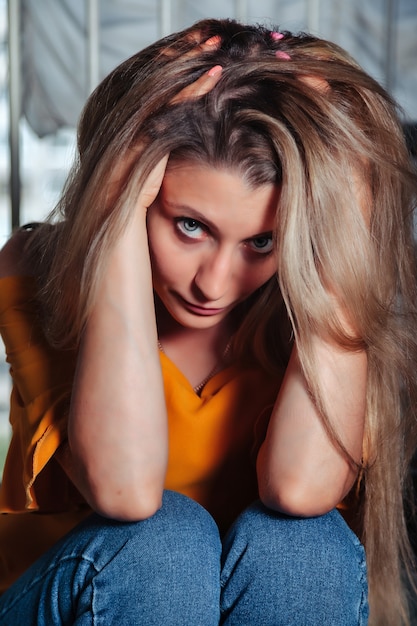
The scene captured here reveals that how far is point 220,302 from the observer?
106 centimetres

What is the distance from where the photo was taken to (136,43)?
2721 mm

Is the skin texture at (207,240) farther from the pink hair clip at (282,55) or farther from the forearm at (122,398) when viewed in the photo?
the pink hair clip at (282,55)

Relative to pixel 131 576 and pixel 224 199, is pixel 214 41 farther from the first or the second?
pixel 131 576

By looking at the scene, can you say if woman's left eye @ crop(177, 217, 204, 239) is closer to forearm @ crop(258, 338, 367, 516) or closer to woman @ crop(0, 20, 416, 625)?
woman @ crop(0, 20, 416, 625)

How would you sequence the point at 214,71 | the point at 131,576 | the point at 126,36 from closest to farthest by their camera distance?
the point at 131,576 < the point at 214,71 < the point at 126,36

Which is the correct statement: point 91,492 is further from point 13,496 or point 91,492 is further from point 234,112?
point 234,112

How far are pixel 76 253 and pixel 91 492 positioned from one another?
0.30 m

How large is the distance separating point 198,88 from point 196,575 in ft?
1.87

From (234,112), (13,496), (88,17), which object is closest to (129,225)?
(234,112)

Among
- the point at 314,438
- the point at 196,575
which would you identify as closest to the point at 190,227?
the point at 314,438

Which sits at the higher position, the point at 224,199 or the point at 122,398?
the point at 224,199

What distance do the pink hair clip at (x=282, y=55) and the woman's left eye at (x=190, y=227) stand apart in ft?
0.77

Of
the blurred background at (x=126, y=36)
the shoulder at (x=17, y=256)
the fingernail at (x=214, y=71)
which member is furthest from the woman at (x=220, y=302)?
the blurred background at (x=126, y=36)

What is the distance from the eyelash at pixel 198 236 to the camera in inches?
40.3
